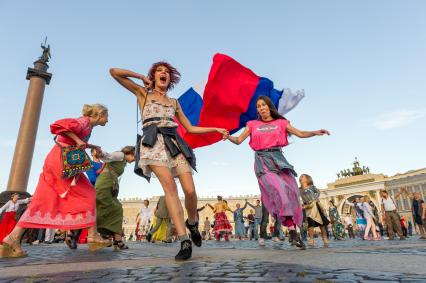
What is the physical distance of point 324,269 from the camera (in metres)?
2.58

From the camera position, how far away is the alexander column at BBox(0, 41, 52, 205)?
60.1 ft

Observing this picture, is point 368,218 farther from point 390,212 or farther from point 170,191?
point 170,191

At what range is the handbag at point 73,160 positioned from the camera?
4688 millimetres

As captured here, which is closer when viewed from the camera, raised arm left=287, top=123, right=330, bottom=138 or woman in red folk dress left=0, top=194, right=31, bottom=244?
raised arm left=287, top=123, right=330, bottom=138

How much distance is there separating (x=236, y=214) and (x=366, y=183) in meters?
68.5

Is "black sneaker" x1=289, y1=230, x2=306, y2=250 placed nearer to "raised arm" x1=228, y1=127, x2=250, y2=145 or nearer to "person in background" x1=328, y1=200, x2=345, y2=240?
"raised arm" x1=228, y1=127, x2=250, y2=145

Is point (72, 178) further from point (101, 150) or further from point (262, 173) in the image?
point (262, 173)

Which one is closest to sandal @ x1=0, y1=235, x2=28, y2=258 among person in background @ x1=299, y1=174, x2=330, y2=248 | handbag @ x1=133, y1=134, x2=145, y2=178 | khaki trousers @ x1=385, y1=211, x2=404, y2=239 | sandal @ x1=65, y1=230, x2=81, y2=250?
handbag @ x1=133, y1=134, x2=145, y2=178

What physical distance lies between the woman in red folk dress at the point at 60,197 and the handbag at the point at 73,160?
8 cm

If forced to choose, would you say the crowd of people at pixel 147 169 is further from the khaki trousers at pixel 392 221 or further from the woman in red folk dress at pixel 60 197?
the khaki trousers at pixel 392 221

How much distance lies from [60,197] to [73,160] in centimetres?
55

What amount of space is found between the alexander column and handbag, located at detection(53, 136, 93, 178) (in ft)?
46.8

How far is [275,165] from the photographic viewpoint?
219 inches

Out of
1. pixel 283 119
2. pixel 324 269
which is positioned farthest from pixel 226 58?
pixel 324 269
